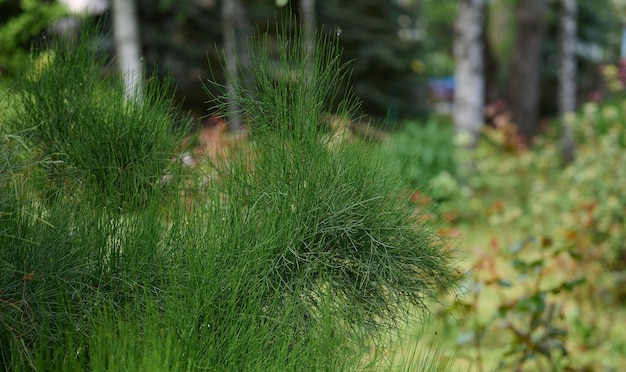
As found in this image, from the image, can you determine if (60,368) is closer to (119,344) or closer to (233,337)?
(119,344)

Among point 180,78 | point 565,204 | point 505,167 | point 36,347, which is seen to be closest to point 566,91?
point 505,167

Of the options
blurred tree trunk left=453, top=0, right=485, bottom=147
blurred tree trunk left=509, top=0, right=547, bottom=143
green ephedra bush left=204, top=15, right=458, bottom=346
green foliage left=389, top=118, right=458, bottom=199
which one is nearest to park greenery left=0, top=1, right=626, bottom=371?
green ephedra bush left=204, top=15, right=458, bottom=346

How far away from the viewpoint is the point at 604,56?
22.4 m

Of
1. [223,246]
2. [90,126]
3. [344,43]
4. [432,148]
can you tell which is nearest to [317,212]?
[223,246]

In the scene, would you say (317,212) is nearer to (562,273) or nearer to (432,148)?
(562,273)

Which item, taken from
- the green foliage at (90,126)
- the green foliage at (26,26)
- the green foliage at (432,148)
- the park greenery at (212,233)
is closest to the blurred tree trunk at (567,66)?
the green foliage at (432,148)

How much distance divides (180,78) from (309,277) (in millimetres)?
11275

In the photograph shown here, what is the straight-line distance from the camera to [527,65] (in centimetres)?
1364

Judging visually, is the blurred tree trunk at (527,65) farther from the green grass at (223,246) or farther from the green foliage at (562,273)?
the green grass at (223,246)

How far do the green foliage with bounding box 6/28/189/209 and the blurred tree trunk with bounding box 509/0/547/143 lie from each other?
11.6 m

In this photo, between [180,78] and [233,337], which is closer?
[233,337]

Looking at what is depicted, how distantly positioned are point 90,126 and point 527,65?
12397 millimetres

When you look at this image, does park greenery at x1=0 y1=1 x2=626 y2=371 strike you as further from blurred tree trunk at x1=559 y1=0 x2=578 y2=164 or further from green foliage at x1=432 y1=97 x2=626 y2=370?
blurred tree trunk at x1=559 y1=0 x2=578 y2=164

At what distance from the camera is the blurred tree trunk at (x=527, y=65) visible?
43.0 ft
